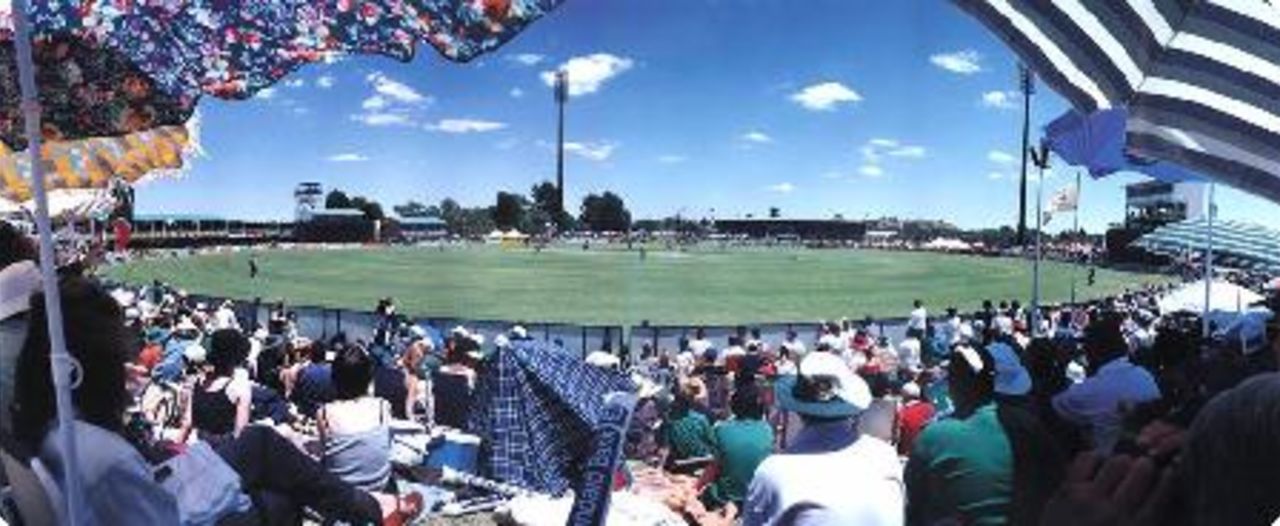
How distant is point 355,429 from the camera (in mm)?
5809

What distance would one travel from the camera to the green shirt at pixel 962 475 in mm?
4395

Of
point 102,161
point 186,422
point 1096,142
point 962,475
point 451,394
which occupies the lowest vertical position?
point 451,394

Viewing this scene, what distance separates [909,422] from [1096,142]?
10.2 feet

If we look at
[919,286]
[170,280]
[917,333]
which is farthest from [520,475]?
[919,286]

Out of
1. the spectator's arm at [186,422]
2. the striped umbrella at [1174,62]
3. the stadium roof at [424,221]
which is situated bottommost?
the spectator's arm at [186,422]

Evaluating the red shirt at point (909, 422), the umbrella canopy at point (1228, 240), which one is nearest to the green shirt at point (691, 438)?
the red shirt at point (909, 422)

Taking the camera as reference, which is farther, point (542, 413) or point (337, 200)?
point (337, 200)

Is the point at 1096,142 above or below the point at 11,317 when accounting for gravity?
above

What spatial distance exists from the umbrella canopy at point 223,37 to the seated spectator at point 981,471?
2.05m

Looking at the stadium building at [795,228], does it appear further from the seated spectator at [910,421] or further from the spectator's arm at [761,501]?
the spectator's arm at [761,501]

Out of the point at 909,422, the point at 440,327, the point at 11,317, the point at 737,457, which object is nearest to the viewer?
the point at 11,317

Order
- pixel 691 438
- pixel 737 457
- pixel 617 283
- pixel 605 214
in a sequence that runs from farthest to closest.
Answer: pixel 605 214, pixel 617 283, pixel 691 438, pixel 737 457

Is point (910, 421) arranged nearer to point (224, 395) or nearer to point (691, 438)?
point (691, 438)

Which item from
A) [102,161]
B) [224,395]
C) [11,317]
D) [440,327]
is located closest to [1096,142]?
[224,395]
